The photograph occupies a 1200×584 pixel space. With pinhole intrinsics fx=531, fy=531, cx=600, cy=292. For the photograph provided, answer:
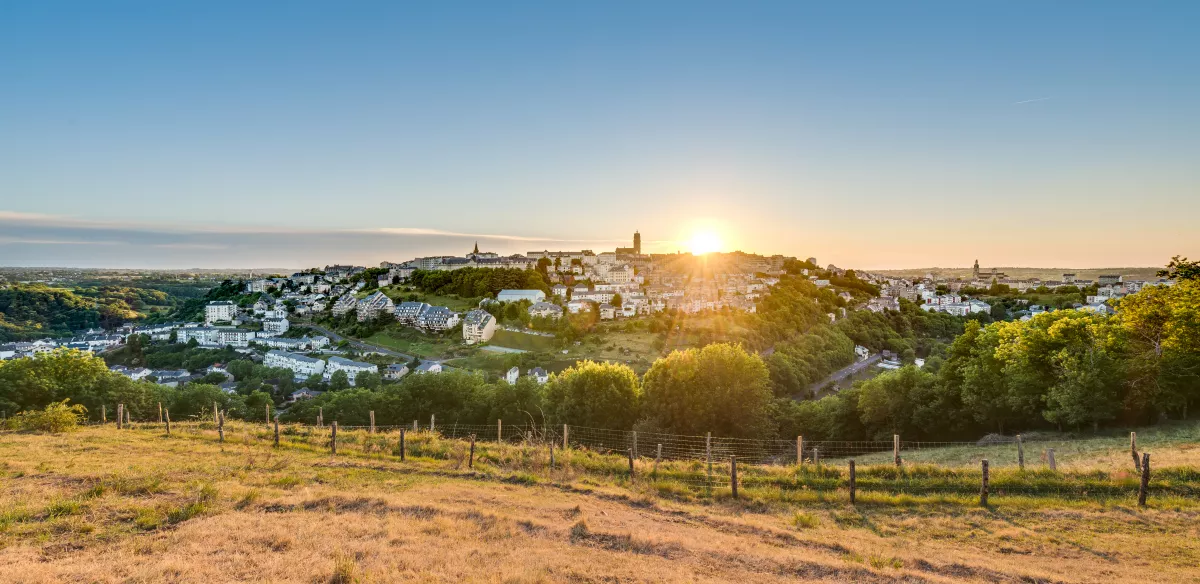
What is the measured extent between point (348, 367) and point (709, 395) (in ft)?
188

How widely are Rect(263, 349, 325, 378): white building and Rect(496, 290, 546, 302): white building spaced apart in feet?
116

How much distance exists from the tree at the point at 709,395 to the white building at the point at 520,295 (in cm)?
7110

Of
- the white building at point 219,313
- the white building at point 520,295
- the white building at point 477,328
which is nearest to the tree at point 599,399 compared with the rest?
the white building at point 477,328

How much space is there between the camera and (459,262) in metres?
157

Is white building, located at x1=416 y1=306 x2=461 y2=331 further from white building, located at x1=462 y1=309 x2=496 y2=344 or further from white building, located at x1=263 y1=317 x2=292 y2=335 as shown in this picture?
white building, located at x1=263 y1=317 x2=292 y2=335

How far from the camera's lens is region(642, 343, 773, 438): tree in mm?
30062

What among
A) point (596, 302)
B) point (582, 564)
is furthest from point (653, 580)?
point (596, 302)

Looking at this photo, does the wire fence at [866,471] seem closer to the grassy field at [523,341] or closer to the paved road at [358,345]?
the grassy field at [523,341]

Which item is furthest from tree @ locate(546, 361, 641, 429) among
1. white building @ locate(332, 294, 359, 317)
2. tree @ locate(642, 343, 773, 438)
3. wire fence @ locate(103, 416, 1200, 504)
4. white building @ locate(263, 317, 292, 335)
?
white building @ locate(263, 317, 292, 335)

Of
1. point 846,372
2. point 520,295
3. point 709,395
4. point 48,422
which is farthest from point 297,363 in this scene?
point 846,372

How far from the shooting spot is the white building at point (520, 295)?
104 metres

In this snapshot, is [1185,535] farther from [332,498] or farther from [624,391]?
[624,391]

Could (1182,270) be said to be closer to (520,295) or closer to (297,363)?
(297,363)

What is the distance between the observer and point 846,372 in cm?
7256
